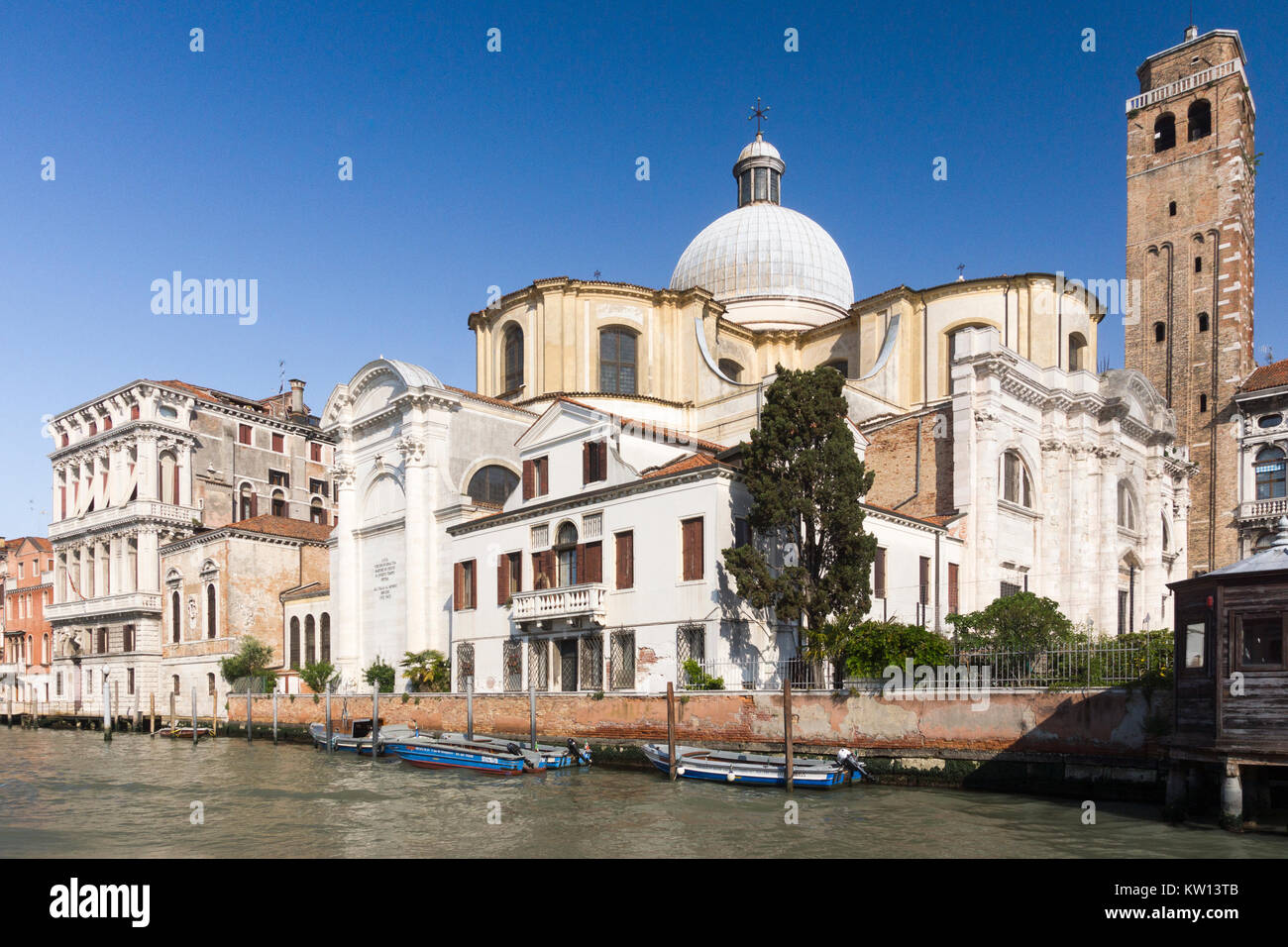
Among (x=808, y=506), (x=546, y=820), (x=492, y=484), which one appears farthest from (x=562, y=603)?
(x=546, y=820)

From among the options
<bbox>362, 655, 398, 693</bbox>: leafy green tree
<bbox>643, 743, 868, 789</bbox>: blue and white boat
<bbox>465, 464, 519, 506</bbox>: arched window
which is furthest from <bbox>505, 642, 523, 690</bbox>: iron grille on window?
<bbox>643, 743, 868, 789</bbox>: blue and white boat

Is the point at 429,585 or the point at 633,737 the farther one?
the point at 429,585

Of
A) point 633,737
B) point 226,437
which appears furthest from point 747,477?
point 226,437

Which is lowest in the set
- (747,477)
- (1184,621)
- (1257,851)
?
(1257,851)

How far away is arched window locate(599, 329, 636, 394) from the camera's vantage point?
37.1 meters

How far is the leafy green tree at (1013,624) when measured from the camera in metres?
22.4

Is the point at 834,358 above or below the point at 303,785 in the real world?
above

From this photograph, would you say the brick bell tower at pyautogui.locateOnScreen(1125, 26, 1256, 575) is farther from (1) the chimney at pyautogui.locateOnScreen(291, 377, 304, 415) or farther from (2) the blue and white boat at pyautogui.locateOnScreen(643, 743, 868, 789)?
(1) the chimney at pyautogui.locateOnScreen(291, 377, 304, 415)

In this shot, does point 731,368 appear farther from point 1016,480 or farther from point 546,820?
point 546,820

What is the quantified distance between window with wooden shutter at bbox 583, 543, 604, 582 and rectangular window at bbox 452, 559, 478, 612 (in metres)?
4.74

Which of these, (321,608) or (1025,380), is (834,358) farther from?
(321,608)
